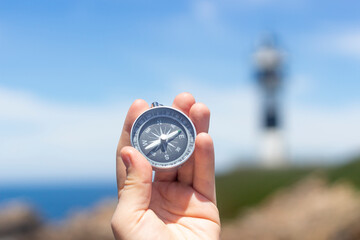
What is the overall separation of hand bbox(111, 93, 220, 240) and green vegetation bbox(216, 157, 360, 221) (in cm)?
1032

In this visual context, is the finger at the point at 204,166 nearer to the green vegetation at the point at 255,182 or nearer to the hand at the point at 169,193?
the hand at the point at 169,193

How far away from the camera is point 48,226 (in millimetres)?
14539

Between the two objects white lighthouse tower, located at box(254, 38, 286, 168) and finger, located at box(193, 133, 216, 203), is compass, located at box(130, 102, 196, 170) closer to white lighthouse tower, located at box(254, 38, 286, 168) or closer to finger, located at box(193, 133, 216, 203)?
finger, located at box(193, 133, 216, 203)

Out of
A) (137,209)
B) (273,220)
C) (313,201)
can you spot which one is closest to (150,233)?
(137,209)

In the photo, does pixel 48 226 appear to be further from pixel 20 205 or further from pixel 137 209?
pixel 137 209

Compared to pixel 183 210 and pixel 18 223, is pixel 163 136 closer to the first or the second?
pixel 183 210

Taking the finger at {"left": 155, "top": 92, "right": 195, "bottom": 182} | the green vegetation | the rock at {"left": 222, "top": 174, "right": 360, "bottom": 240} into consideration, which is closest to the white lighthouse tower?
the green vegetation

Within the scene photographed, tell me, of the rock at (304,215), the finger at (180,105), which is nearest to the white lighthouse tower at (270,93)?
the rock at (304,215)

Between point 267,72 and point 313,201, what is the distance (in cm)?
1605

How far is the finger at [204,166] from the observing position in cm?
259

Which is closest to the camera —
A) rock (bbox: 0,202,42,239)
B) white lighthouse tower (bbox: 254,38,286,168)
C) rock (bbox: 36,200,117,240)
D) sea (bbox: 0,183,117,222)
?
rock (bbox: 36,200,117,240)

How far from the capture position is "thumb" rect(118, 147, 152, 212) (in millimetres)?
2465

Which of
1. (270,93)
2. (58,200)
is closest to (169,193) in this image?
(270,93)

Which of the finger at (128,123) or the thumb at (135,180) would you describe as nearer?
the thumb at (135,180)
